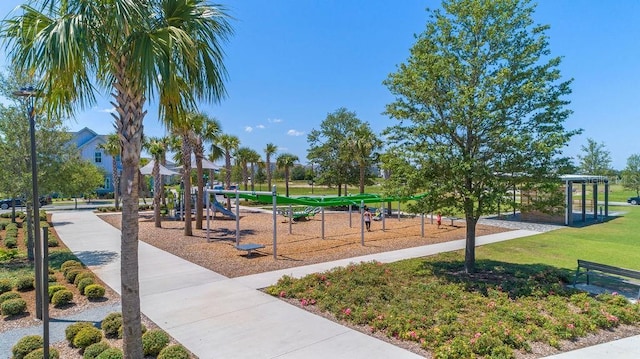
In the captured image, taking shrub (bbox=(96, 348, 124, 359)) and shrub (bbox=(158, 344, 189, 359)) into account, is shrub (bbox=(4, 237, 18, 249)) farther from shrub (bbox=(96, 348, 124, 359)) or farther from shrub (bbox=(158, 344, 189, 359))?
shrub (bbox=(158, 344, 189, 359))

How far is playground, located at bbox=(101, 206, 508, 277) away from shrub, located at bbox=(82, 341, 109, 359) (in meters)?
5.54

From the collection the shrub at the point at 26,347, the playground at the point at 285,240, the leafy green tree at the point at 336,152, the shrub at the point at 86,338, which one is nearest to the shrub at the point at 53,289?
the shrub at the point at 26,347

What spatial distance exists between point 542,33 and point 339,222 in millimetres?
16903

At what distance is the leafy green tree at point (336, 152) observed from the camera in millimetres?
37125

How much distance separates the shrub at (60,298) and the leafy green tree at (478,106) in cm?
906

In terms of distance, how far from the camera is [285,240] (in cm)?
1842

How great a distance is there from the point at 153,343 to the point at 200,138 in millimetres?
17452

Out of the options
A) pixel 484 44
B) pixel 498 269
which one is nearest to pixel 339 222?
pixel 498 269

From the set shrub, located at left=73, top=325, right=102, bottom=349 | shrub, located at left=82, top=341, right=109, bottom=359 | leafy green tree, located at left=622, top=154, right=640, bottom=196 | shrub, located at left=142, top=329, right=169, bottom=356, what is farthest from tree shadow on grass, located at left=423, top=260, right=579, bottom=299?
leafy green tree, located at left=622, top=154, right=640, bottom=196

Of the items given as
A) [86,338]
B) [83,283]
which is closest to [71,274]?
[83,283]

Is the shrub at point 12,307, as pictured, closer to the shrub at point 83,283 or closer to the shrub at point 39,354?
the shrub at point 83,283

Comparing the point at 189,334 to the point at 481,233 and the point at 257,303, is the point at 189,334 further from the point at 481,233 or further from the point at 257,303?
the point at 481,233

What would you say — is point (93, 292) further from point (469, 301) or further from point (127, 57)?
point (469, 301)

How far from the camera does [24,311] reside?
866cm
